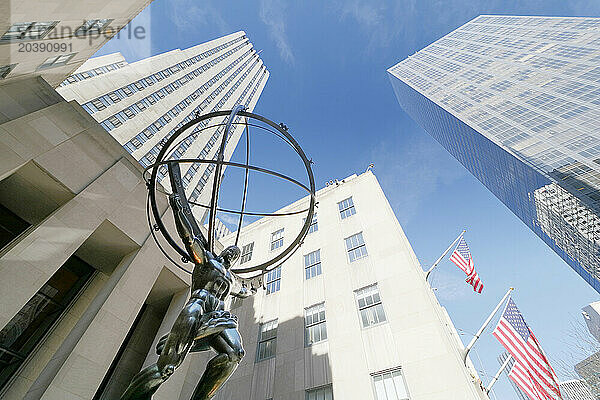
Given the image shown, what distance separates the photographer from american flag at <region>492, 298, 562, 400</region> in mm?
8594

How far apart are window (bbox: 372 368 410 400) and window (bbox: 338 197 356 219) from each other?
10473 mm

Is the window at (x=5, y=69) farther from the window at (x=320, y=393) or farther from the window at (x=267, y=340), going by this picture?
the window at (x=320, y=393)

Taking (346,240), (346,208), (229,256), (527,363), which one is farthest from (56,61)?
(527,363)

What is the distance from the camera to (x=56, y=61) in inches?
535

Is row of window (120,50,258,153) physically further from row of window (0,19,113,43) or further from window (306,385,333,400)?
window (306,385,333,400)

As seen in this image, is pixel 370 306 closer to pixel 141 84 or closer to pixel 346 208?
pixel 346 208

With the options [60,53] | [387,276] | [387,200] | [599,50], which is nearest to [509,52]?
[599,50]

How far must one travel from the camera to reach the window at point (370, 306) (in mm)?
14047

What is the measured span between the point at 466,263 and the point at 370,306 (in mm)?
5011

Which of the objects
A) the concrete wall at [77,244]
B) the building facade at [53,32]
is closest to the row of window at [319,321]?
the concrete wall at [77,244]

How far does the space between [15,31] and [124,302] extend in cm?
1065

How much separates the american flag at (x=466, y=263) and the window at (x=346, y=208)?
25.5 ft

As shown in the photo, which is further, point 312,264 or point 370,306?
point 312,264

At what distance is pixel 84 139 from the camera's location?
1229 centimetres
